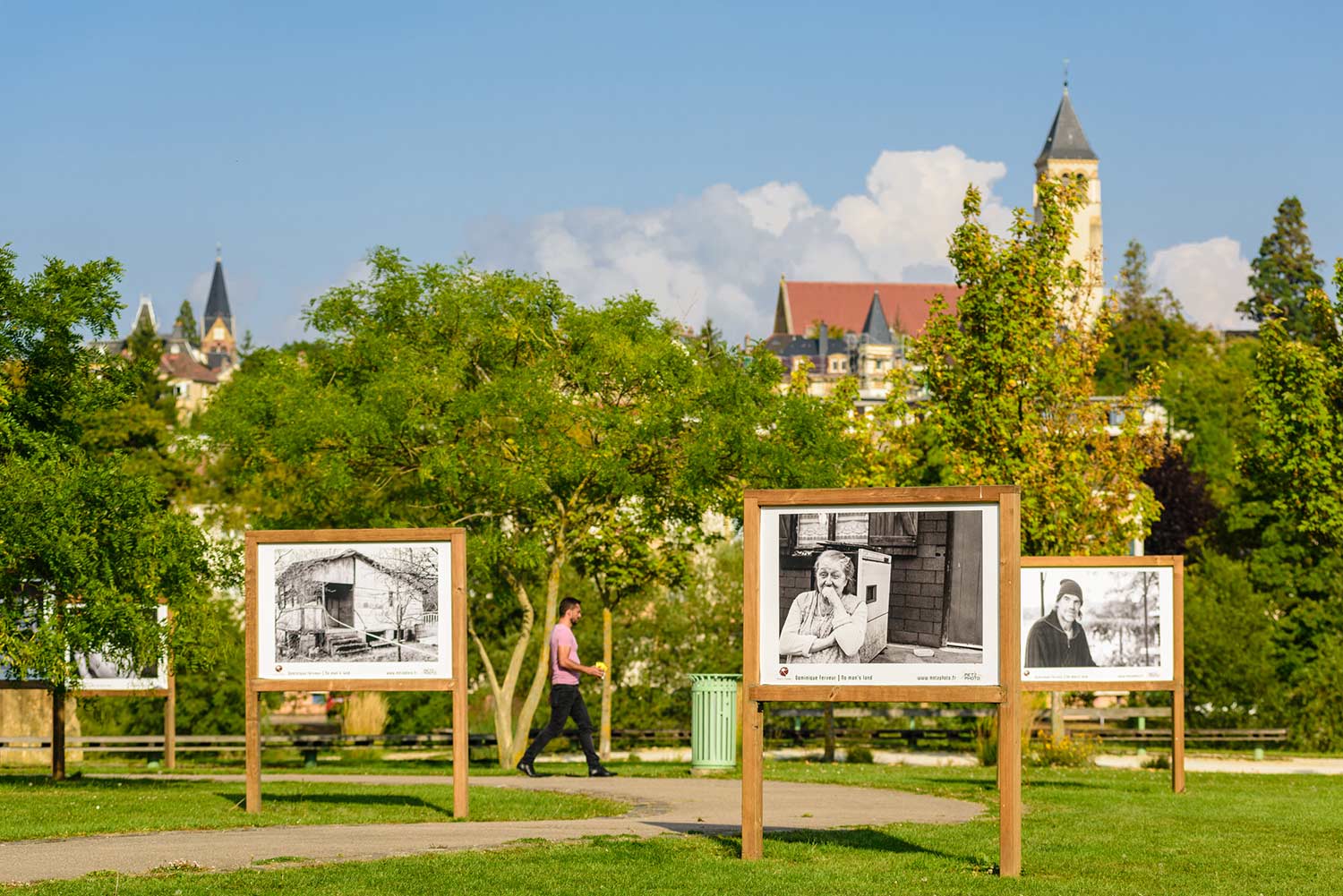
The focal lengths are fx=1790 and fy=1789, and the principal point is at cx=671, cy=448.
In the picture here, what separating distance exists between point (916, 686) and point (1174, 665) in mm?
8383

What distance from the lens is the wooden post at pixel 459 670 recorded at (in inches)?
584

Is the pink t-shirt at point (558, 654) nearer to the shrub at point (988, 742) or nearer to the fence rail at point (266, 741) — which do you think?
the shrub at point (988, 742)

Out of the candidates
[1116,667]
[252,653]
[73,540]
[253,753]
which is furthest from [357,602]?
[1116,667]

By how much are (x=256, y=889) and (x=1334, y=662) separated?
1321 inches

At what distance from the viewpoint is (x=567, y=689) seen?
19.8 m

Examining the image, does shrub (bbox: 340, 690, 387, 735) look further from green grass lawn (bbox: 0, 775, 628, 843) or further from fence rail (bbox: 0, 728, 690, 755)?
green grass lawn (bbox: 0, 775, 628, 843)

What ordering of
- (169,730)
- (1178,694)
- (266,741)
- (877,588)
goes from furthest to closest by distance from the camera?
(266,741) < (169,730) < (1178,694) < (877,588)

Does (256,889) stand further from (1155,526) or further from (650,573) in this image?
(1155,526)

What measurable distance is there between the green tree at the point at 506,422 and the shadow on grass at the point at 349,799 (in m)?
9.86

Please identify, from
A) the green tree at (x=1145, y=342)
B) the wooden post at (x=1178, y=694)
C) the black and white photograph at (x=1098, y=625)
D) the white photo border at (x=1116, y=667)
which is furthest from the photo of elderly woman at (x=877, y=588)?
the green tree at (x=1145, y=342)

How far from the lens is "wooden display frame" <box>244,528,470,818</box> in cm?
1493

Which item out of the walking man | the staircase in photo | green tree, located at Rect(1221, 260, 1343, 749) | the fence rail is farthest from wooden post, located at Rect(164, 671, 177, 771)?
green tree, located at Rect(1221, 260, 1343, 749)

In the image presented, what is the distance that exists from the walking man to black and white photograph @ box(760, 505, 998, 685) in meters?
7.21

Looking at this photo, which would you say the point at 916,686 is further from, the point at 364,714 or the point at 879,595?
the point at 364,714
